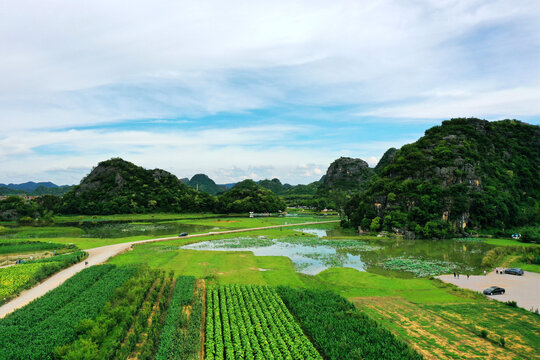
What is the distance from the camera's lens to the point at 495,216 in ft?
274

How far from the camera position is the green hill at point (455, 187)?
8219 centimetres

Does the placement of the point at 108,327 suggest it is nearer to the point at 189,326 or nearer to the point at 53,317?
the point at 53,317

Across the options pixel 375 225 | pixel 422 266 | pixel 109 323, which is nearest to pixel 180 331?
pixel 109 323

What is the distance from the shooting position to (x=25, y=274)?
34.4 metres

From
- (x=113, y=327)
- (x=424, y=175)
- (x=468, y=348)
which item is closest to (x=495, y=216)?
(x=424, y=175)

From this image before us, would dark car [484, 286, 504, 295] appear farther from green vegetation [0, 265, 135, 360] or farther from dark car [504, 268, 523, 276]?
green vegetation [0, 265, 135, 360]

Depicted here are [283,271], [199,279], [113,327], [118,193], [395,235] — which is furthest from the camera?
[118,193]

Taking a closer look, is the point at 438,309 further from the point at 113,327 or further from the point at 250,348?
the point at 113,327

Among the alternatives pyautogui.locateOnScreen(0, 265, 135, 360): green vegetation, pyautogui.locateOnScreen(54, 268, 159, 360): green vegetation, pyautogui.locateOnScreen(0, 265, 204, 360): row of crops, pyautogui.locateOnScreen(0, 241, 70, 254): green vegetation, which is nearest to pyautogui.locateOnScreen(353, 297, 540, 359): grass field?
pyautogui.locateOnScreen(0, 265, 204, 360): row of crops

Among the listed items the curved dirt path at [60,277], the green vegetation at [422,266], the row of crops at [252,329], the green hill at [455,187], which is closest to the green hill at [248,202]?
the green hill at [455,187]

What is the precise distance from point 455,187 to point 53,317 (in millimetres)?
97030

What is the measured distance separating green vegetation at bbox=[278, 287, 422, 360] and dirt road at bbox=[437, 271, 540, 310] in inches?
747

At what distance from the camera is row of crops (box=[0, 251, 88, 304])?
30234mm

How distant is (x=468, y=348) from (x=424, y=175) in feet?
264
